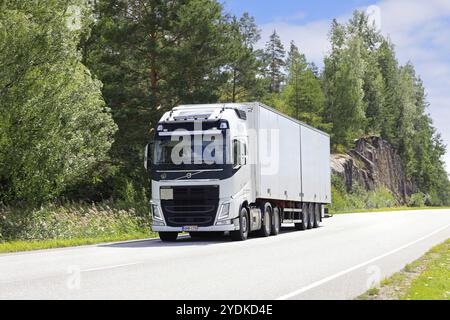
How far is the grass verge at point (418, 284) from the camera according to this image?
833cm

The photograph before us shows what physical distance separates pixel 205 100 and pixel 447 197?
103 meters

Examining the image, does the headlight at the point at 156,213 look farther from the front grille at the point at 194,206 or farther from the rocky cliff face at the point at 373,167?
the rocky cliff face at the point at 373,167

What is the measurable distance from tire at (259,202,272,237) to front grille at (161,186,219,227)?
373cm

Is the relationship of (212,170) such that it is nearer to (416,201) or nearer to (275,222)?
(275,222)

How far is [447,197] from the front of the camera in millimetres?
128375

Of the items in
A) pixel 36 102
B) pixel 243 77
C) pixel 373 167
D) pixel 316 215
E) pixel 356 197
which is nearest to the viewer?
pixel 36 102

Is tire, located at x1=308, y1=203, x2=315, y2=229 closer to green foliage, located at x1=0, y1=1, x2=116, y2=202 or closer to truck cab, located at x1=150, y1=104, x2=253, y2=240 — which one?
truck cab, located at x1=150, y1=104, x2=253, y2=240

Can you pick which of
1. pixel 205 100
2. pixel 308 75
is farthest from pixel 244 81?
pixel 308 75

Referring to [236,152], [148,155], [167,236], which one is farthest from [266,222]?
[148,155]

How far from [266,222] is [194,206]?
426 centimetres

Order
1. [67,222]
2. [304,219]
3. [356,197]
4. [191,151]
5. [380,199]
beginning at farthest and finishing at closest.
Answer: [380,199] → [356,197] → [304,219] → [67,222] → [191,151]

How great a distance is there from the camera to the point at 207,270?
37.6ft

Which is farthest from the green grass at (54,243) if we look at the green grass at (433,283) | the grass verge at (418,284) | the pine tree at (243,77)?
the pine tree at (243,77)
